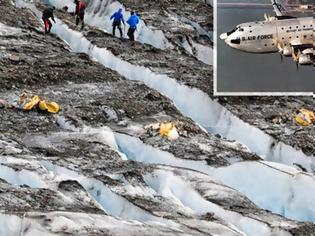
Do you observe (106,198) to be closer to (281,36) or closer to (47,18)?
(281,36)

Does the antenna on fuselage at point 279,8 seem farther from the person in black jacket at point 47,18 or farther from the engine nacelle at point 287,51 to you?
the person in black jacket at point 47,18

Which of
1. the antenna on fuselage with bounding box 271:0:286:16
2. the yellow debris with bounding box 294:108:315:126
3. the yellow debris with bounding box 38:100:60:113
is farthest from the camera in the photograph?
the antenna on fuselage with bounding box 271:0:286:16

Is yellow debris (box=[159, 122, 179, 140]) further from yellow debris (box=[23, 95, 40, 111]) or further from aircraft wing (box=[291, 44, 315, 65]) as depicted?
aircraft wing (box=[291, 44, 315, 65])

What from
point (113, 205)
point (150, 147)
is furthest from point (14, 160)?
point (150, 147)

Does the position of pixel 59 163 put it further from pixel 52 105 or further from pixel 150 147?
pixel 52 105

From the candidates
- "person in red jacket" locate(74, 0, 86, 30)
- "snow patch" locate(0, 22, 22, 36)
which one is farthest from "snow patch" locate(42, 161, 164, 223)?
"person in red jacket" locate(74, 0, 86, 30)

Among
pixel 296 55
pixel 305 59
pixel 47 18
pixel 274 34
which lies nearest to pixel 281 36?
pixel 274 34
